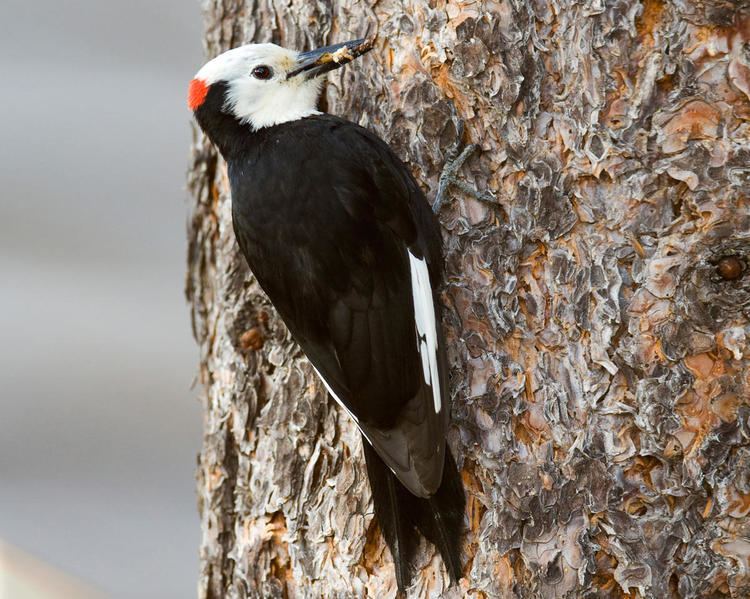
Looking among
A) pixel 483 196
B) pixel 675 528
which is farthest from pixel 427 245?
pixel 675 528

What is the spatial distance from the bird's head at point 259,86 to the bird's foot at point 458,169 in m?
0.38

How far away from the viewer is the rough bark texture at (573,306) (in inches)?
61.3

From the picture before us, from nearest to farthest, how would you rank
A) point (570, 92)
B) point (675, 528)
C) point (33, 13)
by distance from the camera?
1. point (675, 528)
2. point (570, 92)
3. point (33, 13)

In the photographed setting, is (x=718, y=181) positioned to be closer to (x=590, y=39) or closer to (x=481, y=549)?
(x=590, y=39)

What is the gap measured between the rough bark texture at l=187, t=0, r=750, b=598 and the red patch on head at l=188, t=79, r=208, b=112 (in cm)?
37

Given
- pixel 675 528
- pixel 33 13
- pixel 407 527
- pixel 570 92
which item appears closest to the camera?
pixel 675 528

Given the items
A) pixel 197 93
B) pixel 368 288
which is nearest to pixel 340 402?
pixel 368 288

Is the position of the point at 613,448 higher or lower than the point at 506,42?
lower

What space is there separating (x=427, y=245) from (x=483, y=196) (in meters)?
0.17

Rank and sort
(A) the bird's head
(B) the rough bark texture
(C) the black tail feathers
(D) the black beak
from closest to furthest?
(B) the rough bark texture → (C) the black tail feathers → (D) the black beak → (A) the bird's head

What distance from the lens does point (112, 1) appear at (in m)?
3.24

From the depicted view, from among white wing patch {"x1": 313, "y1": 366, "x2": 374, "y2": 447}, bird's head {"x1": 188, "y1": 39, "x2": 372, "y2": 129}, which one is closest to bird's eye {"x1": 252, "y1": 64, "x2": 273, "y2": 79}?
bird's head {"x1": 188, "y1": 39, "x2": 372, "y2": 129}

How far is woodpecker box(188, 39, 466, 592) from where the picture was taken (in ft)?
5.75

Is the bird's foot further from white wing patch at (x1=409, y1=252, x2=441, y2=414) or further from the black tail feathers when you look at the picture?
the black tail feathers
